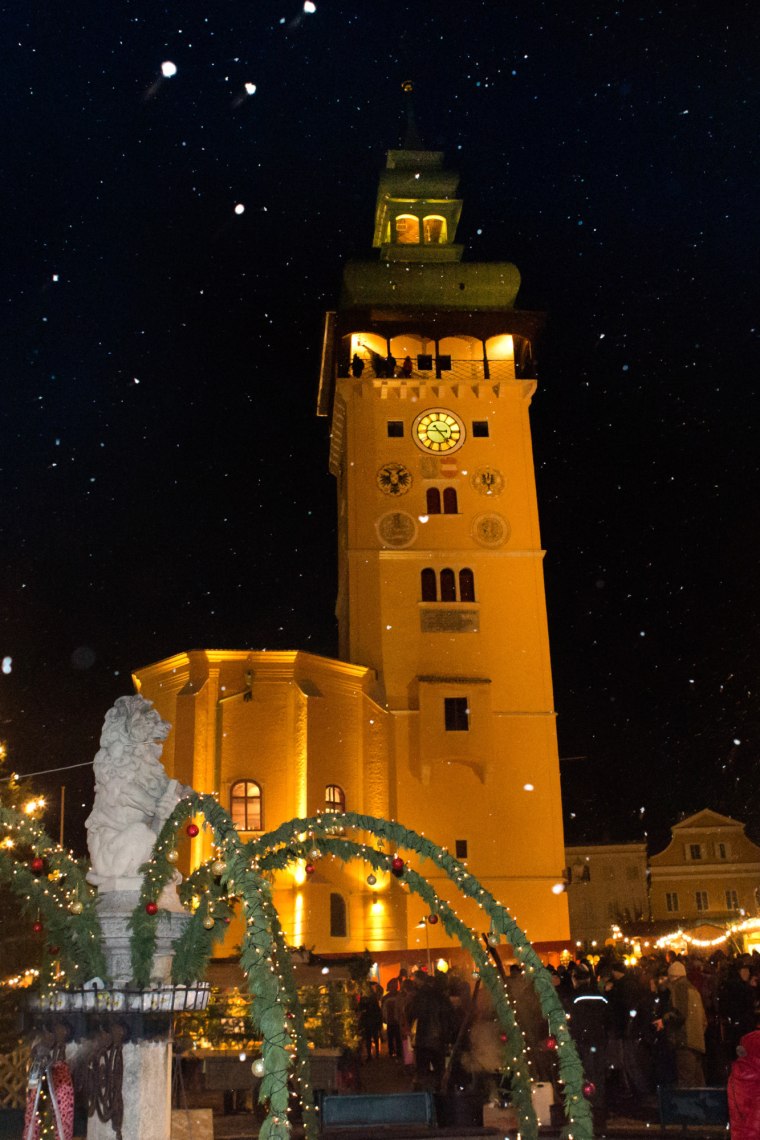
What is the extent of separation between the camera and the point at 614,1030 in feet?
52.5

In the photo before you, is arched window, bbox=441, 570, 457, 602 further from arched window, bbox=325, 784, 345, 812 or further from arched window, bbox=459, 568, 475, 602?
arched window, bbox=325, 784, 345, 812

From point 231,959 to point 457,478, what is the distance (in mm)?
21769

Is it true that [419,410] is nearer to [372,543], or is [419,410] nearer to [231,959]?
[372,543]

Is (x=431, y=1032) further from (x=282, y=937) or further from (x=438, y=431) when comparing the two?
(x=438, y=431)

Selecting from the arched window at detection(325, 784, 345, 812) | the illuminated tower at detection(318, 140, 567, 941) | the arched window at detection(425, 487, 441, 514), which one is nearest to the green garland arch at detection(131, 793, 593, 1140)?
the arched window at detection(325, 784, 345, 812)

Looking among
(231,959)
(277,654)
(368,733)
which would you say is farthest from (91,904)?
(368,733)

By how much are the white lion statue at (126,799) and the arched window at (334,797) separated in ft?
96.7

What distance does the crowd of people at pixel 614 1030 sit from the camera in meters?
13.8

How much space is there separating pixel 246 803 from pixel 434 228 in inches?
1067

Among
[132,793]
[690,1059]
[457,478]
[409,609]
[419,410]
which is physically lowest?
[690,1059]

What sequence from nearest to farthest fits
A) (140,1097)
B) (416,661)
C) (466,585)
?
(140,1097), (416,661), (466,585)

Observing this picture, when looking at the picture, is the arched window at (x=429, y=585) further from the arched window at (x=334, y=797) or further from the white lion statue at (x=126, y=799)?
the white lion statue at (x=126, y=799)

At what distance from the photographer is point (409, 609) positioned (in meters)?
42.8

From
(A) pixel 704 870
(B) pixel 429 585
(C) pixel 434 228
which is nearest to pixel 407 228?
(C) pixel 434 228
